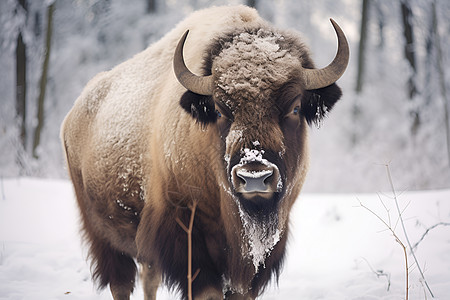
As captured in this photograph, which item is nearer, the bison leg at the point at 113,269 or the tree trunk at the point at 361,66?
the bison leg at the point at 113,269

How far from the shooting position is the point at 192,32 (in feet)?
12.6

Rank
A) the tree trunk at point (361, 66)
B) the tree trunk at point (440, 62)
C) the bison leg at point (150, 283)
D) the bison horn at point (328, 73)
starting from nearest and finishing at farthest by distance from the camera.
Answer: the bison horn at point (328, 73), the bison leg at point (150, 283), the tree trunk at point (440, 62), the tree trunk at point (361, 66)

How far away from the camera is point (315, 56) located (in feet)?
33.9

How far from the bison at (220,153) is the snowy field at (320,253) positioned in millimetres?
814

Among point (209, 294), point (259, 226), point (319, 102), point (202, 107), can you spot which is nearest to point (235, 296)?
point (209, 294)

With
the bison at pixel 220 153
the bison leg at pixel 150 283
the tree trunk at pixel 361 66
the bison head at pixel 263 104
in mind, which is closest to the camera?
the bison head at pixel 263 104

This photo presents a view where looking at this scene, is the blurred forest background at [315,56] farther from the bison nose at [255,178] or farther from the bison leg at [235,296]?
the bison nose at [255,178]

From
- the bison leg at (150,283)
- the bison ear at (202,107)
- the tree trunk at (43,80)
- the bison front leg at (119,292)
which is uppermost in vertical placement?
the bison ear at (202,107)

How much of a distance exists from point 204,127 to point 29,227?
166 inches

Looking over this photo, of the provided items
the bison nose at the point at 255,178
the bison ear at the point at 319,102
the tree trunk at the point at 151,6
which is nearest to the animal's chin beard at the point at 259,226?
the bison nose at the point at 255,178

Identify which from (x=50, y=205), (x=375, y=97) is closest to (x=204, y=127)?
(x=50, y=205)

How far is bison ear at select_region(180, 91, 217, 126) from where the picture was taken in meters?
2.92

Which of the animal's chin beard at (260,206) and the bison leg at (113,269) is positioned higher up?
the animal's chin beard at (260,206)

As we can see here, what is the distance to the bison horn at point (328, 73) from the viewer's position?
2.82 m
